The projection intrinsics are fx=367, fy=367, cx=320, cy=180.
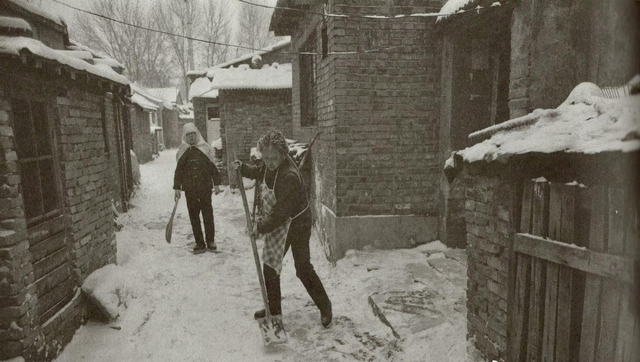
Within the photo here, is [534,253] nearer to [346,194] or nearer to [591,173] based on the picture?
[591,173]

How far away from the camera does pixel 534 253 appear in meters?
2.13

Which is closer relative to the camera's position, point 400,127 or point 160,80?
point 400,127

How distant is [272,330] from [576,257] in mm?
2619

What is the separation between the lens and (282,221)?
3434 millimetres

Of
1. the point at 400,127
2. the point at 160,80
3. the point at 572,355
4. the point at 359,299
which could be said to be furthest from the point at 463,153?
the point at 160,80

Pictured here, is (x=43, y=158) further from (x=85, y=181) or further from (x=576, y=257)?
(x=576, y=257)

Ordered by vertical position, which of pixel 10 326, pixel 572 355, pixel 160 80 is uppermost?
pixel 160 80

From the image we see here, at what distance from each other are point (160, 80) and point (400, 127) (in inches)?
1615

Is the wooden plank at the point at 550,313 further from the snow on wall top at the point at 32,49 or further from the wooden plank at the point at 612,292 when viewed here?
the snow on wall top at the point at 32,49

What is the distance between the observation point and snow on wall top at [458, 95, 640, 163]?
1646 mm

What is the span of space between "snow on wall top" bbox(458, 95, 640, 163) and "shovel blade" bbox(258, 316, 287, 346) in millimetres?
2314

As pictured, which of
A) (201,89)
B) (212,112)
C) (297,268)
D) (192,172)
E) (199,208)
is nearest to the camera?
(297,268)

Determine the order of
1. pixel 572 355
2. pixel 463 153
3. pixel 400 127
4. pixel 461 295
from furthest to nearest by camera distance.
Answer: pixel 400 127, pixel 461 295, pixel 463 153, pixel 572 355

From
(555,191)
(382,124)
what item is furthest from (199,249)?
(555,191)
